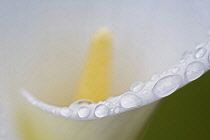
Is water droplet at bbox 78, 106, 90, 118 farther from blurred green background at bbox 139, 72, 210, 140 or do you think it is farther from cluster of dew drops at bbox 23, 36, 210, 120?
blurred green background at bbox 139, 72, 210, 140

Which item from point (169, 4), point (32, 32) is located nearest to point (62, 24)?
point (32, 32)

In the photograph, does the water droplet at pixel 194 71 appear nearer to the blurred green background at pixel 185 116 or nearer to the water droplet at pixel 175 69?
the water droplet at pixel 175 69

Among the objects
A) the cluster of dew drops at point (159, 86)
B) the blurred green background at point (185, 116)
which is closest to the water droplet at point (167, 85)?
the cluster of dew drops at point (159, 86)

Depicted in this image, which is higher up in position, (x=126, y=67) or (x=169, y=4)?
(x=169, y=4)

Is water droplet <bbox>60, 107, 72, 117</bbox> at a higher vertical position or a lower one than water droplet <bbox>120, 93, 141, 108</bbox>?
lower

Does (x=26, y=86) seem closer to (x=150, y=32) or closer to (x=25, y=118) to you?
(x=25, y=118)

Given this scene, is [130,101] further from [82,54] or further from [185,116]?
[82,54]

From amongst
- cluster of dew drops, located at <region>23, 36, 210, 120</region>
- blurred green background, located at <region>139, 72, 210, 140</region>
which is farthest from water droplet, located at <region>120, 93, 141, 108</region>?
blurred green background, located at <region>139, 72, 210, 140</region>
